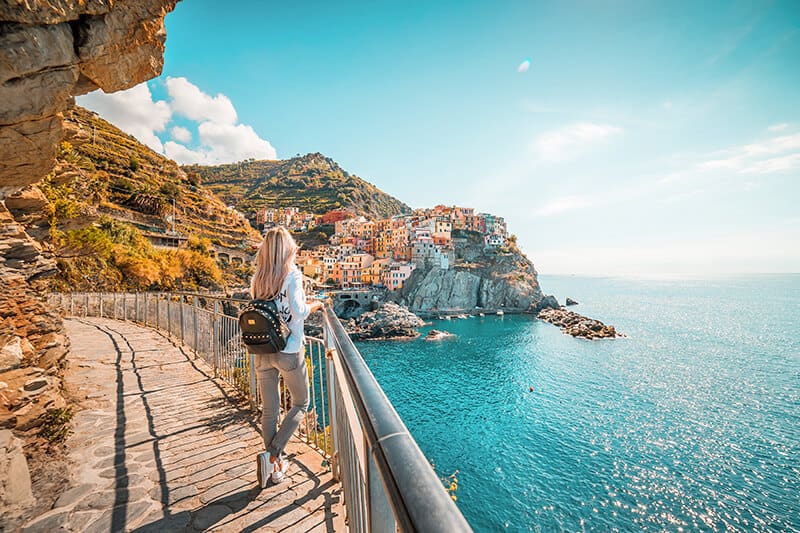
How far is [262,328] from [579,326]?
69.6m

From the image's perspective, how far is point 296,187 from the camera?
142m

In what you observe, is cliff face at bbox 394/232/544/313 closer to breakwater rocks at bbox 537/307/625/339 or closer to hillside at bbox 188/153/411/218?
breakwater rocks at bbox 537/307/625/339

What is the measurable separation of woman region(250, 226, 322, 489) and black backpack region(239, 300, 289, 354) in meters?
0.11

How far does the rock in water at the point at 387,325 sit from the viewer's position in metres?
56.0

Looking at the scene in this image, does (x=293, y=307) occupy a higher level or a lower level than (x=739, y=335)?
higher

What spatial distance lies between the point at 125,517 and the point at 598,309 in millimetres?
110324

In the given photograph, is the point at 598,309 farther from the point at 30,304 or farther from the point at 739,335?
the point at 30,304

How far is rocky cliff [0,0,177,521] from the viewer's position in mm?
3240

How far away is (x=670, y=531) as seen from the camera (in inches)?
712

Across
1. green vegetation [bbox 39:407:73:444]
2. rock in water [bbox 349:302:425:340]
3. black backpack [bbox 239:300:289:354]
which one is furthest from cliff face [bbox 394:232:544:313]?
black backpack [bbox 239:300:289:354]

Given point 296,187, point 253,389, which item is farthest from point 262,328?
point 296,187

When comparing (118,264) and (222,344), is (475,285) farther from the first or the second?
(222,344)

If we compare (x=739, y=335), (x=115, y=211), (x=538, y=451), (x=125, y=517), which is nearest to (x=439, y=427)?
(x=538, y=451)

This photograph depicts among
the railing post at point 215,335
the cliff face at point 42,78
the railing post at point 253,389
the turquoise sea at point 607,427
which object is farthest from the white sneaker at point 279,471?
the turquoise sea at point 607,427
